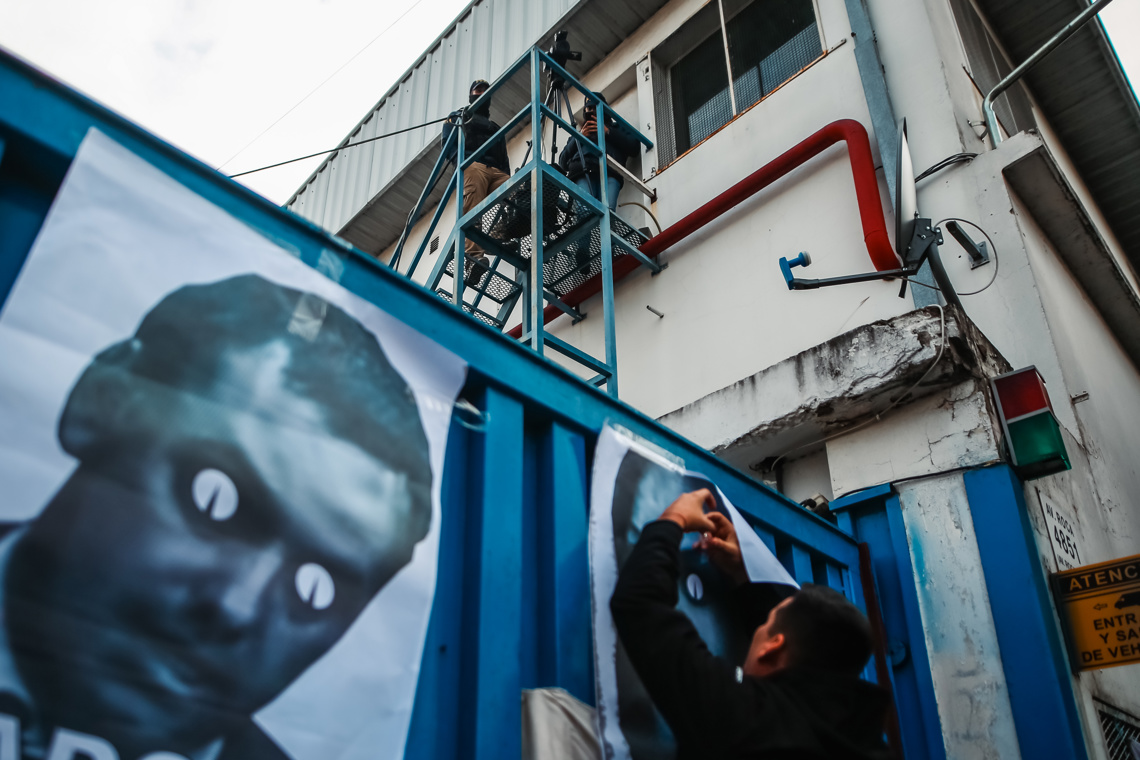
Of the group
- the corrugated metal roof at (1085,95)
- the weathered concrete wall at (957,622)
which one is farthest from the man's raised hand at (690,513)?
the corrugated metal roof at (1085,95)

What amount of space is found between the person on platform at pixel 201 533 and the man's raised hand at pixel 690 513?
823 millimetres

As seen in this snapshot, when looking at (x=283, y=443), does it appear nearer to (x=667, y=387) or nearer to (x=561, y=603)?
(x=561, y=603)

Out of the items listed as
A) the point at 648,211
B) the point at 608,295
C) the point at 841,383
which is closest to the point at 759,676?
the point at 841,383

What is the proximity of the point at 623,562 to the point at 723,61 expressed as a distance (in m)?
5.80

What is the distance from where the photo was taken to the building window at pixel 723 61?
20.5 ft

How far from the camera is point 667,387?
18.4ft

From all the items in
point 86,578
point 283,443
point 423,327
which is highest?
point 423,327

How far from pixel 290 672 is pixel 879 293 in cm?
410

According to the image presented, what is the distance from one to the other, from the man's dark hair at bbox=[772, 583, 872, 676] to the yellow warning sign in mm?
1882

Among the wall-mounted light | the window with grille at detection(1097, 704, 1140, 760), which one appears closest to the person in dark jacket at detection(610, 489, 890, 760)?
the wall-mounted light

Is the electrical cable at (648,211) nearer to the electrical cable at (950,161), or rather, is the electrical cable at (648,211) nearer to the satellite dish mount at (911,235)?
the electrical cable at (950,161)

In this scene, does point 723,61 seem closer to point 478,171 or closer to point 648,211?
point 648,211

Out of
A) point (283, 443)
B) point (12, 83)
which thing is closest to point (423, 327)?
point (283, 443)

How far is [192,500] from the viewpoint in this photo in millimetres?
1426
